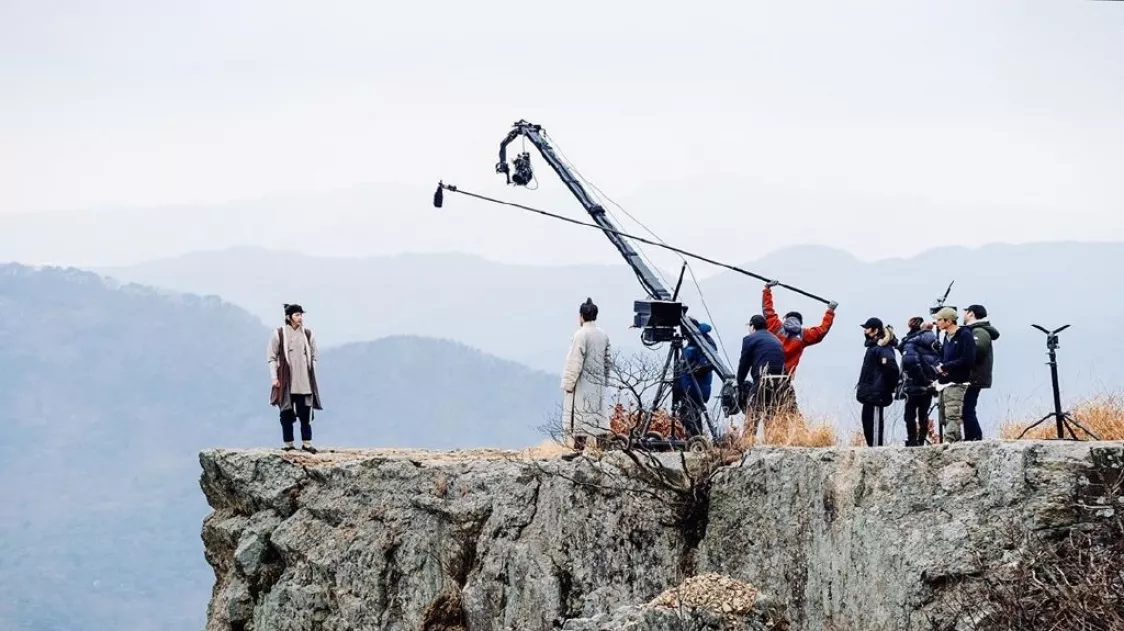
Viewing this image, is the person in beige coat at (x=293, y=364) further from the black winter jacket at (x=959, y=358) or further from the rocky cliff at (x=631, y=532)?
the black winter jacket at (x=959, y=358)

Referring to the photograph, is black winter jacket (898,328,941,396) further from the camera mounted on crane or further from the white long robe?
the camera mounted on crane

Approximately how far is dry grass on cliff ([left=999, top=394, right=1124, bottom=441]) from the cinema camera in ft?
13.3

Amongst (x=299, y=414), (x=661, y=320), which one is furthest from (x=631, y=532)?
(x=299, y=414)

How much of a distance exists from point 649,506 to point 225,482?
6.63 meters

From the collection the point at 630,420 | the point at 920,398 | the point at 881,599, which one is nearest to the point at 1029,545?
the point at 881,599

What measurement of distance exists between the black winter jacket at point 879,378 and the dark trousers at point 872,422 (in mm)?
134

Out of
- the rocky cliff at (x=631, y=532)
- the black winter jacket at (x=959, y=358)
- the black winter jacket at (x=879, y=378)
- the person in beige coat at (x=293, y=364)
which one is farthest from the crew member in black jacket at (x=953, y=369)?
the person in beige coat at (x=293, y=364)

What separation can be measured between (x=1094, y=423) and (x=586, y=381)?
5.71 metres

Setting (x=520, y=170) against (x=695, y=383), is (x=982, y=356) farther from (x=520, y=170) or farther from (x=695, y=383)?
(x=520, y=170)

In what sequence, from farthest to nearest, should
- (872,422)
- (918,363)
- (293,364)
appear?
(293,364) < (872,422) < (918,363)

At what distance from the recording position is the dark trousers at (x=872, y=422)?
652 inches

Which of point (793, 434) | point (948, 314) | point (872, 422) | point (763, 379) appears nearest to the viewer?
point (948, 314)

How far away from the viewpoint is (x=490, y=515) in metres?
18.8

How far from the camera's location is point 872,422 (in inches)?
656
